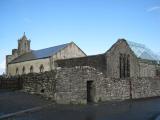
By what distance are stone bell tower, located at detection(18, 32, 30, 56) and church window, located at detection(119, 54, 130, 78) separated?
33.7 m

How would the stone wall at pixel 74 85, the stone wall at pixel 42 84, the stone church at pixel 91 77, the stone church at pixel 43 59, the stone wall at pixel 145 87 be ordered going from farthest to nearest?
the stone church at pixel 43 59 < the stone wall at pixel 145 87 < the stone church at pixel 91 77 < the stone wall at pixel 42 84 < the stone wall at pixel 74 85

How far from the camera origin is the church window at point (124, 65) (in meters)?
37.3

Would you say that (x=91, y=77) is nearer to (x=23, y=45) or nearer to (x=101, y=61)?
(x=101, y=61)

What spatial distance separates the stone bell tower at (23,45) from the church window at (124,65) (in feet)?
111

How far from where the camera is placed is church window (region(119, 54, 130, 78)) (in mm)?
37338

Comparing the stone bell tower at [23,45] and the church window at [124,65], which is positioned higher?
A: the stone bell tower at [23,45]

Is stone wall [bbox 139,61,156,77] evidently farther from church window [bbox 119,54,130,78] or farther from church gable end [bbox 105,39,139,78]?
church window [bbox 119,54,130,78]

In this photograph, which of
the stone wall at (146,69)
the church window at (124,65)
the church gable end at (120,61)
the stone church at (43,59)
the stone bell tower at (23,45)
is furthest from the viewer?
the stone bell tower at (23,45)

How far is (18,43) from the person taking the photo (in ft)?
220

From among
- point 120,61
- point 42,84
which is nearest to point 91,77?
point 42,84

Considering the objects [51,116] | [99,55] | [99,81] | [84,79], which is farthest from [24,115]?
[99,55]

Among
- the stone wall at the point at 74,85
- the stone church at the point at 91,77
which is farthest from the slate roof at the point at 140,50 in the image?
the stone wall at the point at 74,85

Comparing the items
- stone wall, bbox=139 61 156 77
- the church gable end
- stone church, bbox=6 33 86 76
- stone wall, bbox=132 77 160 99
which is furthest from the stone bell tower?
stone wall, bbox=132 77 160 99

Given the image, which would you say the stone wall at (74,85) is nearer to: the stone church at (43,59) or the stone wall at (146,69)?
the stone wall at (146,69)
